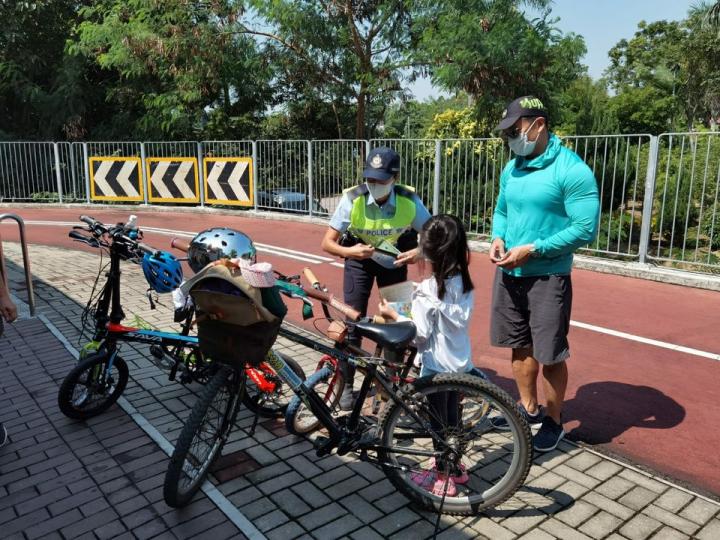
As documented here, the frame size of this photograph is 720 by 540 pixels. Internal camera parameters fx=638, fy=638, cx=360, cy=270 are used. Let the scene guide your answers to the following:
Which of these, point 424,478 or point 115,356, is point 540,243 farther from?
point 115,356

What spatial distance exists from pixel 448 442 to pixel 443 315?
62 cm

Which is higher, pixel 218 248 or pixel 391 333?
pixel 218 248

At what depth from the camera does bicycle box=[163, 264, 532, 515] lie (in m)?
2.97

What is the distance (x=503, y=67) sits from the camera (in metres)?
13.7

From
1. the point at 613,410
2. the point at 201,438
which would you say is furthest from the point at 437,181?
the point at 201,438

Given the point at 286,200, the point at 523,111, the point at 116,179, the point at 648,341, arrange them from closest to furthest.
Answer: the point at 523,111, the point at 648,341, the point at 286,200, the point at 116,179

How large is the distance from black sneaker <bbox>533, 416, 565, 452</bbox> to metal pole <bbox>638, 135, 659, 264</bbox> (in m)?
6.29

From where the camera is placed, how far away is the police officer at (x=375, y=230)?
3.87m

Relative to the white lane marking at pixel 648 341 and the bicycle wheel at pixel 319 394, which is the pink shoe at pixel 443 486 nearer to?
the bicycle wheel at pixel 319 394

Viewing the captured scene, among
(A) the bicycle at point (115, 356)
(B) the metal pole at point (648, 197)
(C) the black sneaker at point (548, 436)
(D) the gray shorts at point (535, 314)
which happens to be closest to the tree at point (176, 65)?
(B) the metal pole at point (648, 197)

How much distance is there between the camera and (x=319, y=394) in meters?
3.56

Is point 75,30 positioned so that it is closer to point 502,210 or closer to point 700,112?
point 502,210

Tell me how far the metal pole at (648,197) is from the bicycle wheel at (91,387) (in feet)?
24.8

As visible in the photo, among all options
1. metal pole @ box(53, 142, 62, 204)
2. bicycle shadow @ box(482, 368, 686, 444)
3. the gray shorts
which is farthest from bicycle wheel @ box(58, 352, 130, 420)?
metal pole @ box(53, 142, 62, 204)
